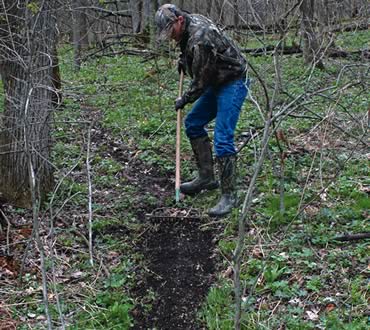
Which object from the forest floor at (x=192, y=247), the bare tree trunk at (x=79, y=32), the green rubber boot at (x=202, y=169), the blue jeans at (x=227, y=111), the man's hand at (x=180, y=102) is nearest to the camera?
the forest floor at (x=192, y=247)

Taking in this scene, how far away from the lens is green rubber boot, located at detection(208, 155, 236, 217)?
6000 millimetres

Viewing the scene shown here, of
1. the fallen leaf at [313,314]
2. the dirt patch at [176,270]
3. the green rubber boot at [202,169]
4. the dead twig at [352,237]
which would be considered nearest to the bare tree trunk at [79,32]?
the green rubber boot at [202,169]

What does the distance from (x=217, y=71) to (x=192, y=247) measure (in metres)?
1.82

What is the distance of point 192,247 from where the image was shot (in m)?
5.56

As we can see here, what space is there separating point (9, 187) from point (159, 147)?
274 centimetres

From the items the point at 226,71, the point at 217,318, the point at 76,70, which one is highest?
the point at 226,71

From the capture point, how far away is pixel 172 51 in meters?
12.7

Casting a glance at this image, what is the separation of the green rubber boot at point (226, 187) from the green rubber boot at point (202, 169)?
2.17 ft

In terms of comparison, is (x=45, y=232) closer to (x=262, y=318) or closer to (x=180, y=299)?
(x=180, y=299)

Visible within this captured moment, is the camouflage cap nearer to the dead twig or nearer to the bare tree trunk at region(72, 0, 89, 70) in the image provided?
the dead twig

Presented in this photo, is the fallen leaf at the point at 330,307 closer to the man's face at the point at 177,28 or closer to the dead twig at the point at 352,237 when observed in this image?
the dead twig at the point at 352,237

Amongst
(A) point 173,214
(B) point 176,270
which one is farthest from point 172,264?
(A) point 173,214

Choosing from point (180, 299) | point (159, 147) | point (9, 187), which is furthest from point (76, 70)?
point (180, 299)

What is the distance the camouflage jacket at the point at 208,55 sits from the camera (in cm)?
569
